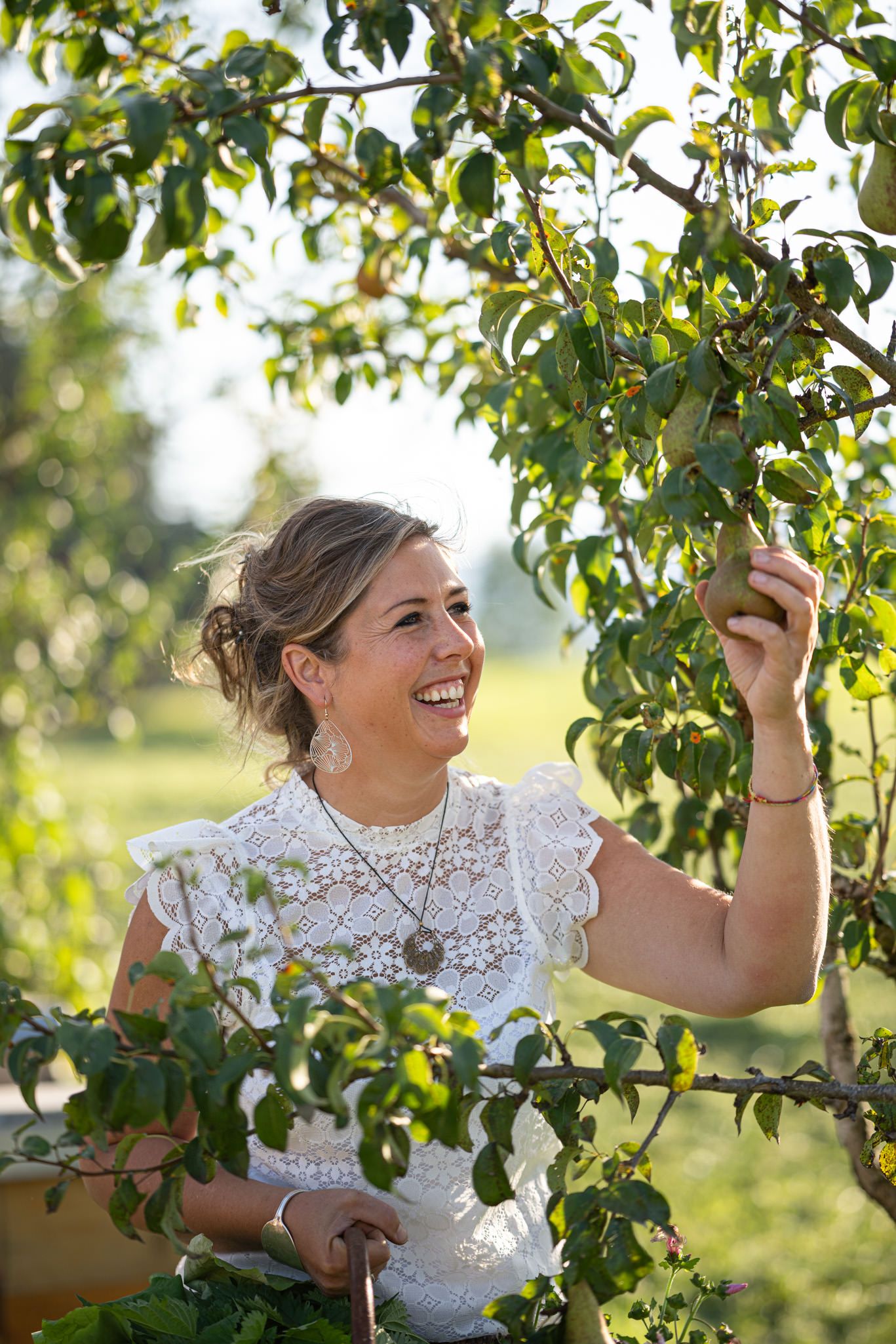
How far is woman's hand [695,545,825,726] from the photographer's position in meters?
1.21

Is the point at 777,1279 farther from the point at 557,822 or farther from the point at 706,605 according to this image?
the point at 706,605

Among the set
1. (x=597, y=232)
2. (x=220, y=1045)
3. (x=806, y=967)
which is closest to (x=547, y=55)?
(x=597, y=232)

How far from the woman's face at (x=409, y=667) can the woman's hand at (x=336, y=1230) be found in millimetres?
630

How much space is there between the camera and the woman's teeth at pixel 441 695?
6.28 ft

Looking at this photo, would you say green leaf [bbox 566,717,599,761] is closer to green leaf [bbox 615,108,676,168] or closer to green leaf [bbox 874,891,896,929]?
green leaf [bbox 874,891,896,929]

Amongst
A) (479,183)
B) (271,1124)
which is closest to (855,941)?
(271,1124)

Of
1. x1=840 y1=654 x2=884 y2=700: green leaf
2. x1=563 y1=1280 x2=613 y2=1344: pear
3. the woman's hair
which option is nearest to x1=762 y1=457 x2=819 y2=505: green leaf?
x1=840 y1=654 x2=884 y2=700: green leaf

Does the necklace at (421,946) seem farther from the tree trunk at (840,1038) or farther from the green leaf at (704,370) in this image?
the green leaf at (704,370)

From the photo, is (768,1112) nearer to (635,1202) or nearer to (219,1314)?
(635,1202)

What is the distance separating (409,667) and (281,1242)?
778 mm

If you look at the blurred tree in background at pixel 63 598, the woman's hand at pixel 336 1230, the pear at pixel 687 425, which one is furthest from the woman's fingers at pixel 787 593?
the blurred tree in background at pixel 63 598

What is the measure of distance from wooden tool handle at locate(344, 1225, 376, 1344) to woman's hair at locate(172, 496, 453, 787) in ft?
2.96

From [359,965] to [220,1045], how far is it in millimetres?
908

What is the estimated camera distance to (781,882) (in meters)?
1.46
